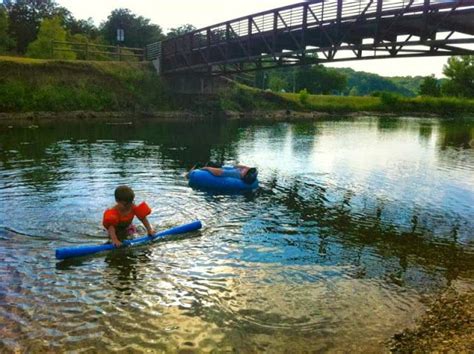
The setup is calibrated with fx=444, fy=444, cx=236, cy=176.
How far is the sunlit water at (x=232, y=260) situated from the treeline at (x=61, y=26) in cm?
4295

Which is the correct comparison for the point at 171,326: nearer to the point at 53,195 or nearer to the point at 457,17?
the point at 53,195

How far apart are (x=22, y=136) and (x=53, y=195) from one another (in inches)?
681

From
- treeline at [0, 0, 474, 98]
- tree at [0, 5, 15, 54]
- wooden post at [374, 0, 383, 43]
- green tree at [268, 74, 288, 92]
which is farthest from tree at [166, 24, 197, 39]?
wooden post at [374, 0, 383, 43]

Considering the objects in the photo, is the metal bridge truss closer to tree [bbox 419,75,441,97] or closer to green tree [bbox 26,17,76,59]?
green tree [bbox 26,17,76,59]

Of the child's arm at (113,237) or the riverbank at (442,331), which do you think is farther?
the child's arm at (113,237)

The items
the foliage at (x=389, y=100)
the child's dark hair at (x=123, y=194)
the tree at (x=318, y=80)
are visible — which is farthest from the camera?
the tree at (x=318, y=80)

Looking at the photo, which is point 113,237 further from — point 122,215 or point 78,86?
point 78,86

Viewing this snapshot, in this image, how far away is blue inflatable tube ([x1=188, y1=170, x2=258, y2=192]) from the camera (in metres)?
15.8

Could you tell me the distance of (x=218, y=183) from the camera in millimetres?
15812

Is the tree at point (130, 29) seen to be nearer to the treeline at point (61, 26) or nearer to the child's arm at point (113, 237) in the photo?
the treeline at point (61, 26)

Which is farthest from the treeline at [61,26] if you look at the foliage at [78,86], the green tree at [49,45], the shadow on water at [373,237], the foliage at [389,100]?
the shadow on water at [373,237]

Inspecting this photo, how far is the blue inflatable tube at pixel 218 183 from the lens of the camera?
15750mm

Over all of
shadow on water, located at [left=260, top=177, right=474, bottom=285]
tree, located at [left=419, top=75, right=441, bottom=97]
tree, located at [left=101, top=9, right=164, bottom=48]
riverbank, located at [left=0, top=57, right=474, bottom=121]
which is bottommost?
shadow on water, located at [left=260, top=177, right=474, bottom=285]

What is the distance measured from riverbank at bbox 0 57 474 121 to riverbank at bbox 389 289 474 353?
41.7 metres
